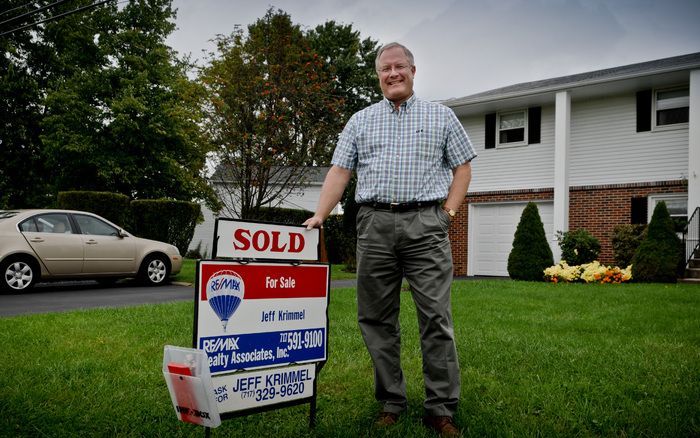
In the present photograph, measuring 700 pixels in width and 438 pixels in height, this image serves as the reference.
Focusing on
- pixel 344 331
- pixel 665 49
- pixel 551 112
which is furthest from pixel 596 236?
pixel 344 331

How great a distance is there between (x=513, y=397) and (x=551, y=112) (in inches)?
564

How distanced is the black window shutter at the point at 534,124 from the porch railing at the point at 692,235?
15.0 ft

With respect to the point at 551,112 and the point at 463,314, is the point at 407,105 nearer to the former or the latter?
the point at 463,314

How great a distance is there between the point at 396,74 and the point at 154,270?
962 cm

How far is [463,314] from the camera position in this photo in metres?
7.14

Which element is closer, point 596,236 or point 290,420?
point 290,420

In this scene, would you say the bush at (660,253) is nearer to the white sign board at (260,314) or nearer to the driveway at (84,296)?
the driveway at (84,296)

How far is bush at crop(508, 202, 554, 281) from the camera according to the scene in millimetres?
13609

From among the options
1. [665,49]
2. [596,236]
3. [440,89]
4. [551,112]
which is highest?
[440,89]

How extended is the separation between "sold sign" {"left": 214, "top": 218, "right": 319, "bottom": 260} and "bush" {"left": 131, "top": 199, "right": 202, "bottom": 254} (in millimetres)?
13036

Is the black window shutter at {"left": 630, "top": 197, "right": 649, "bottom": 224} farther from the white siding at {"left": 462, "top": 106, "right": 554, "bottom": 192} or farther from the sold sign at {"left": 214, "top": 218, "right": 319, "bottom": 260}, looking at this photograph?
the sold sign at {"left": 214, "top": 218, "right": 319, "bottom": 260}

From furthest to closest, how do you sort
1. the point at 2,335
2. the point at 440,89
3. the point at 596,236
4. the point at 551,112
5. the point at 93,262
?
the point at 440,89, the point at 551,112, the point at 596,236, the point at 93,262, the point at 2,335

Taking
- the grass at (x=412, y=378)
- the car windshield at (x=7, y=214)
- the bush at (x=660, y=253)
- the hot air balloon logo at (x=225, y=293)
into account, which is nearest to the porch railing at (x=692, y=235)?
the bush at (x=660, y=253)

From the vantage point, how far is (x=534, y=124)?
16.5 meters
